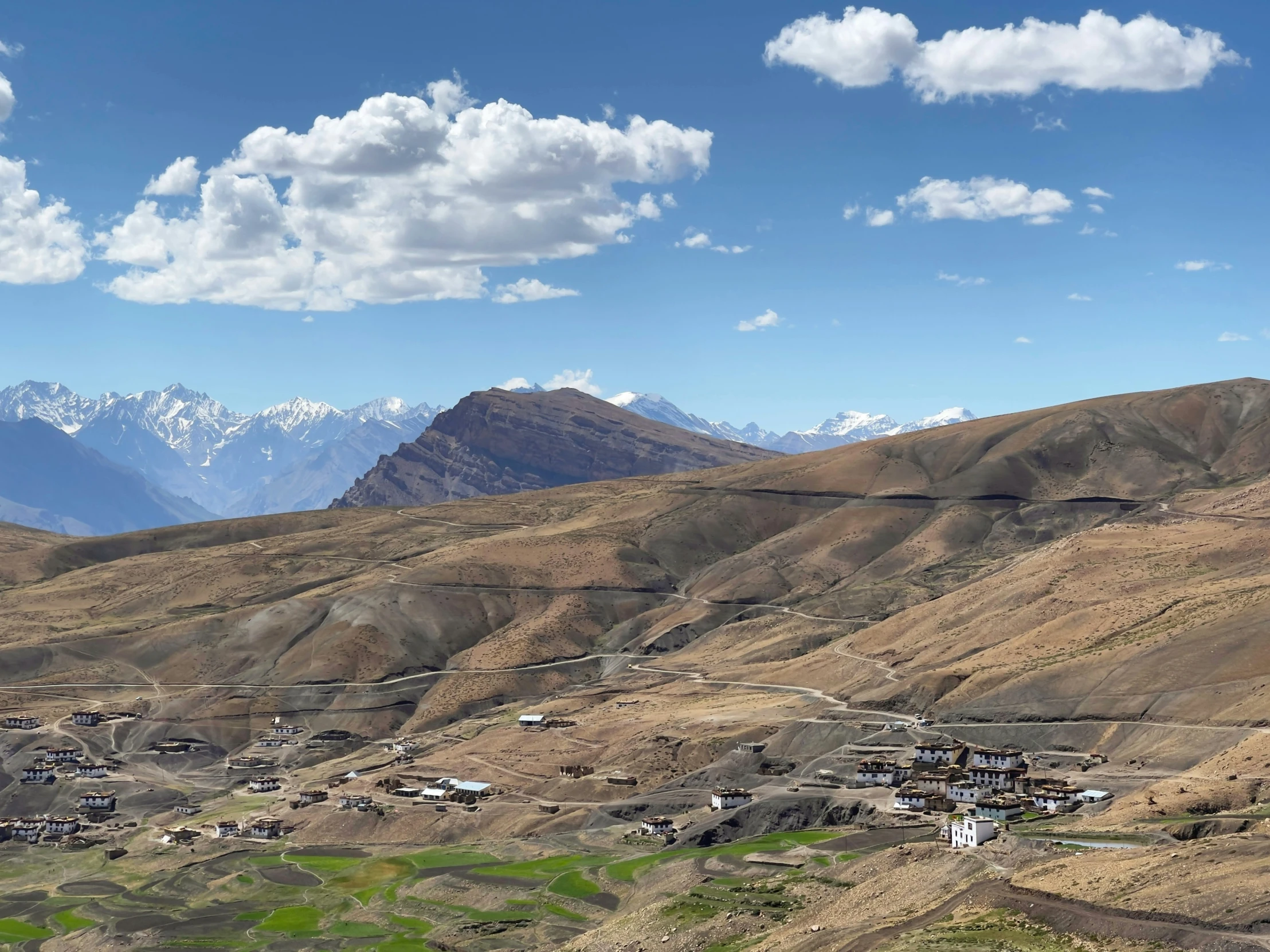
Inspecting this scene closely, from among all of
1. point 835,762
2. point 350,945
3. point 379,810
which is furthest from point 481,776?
point 350,945

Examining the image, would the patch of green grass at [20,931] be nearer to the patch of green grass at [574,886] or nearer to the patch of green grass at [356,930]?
the patch of green grass at [356,930]

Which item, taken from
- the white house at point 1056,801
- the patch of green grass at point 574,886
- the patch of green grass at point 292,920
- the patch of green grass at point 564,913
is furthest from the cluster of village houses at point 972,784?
the patch of green grass at point 292,920

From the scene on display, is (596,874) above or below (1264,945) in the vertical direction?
below

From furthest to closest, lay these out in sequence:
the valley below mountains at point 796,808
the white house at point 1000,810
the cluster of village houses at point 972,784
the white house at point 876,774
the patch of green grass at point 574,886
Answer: the white house at point 876,774 → the cluster of village houses at point 972,784 → the patch of green grass at point 574,886 → the white house at point 1000,810 → the valley below mountains at point 796,808

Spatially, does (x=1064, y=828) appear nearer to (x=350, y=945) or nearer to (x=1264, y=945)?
(x=1264, y=945)

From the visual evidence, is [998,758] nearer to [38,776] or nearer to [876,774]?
[876,774]

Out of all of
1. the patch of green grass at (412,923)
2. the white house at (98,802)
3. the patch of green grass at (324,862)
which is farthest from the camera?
the white house at (98,802)
